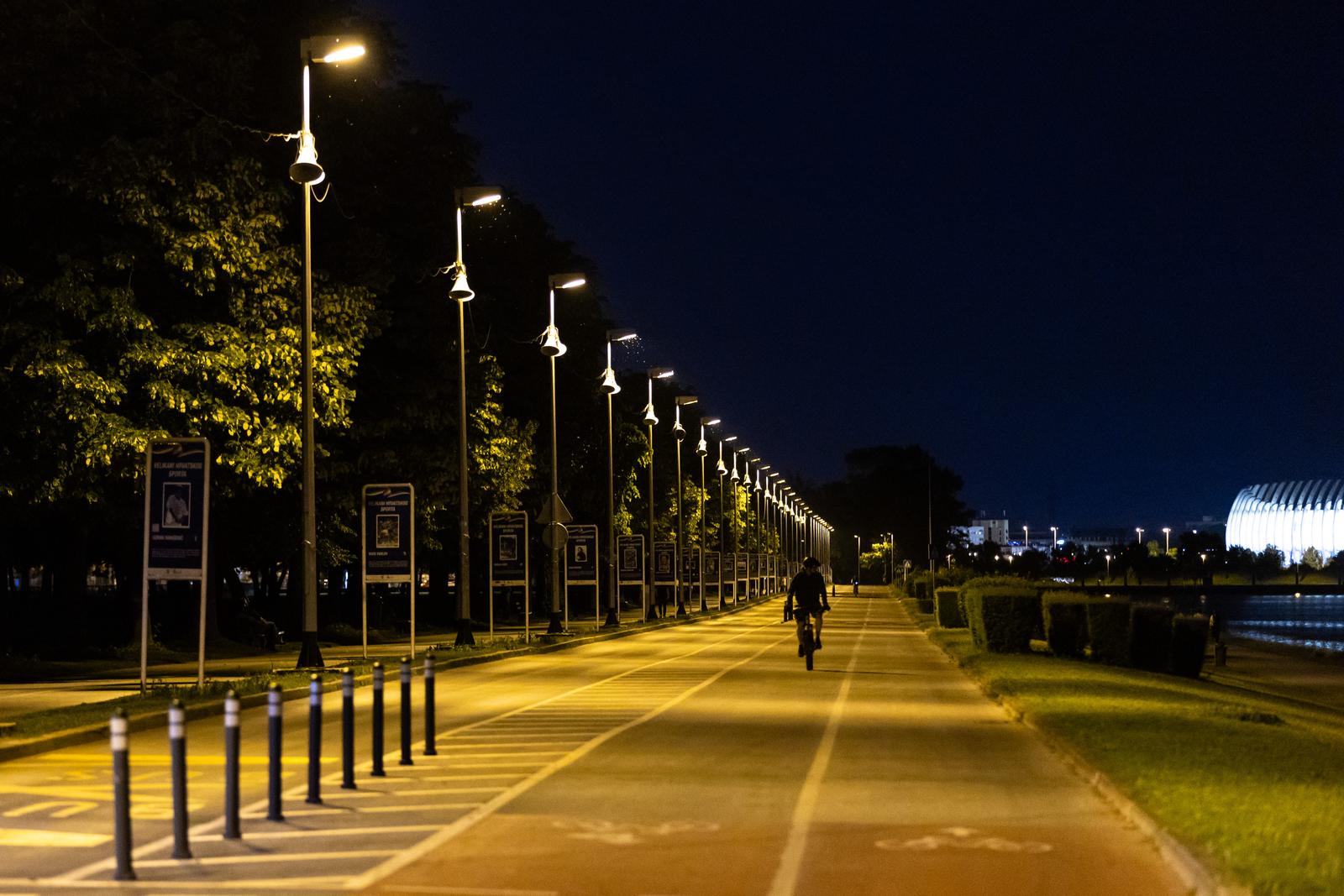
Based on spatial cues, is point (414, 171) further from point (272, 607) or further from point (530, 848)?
point (530, 848)

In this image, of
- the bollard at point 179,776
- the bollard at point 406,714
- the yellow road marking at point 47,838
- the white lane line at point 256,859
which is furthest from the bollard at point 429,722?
the bollard at point 179,776

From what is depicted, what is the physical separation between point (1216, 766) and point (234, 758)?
842 centimetres

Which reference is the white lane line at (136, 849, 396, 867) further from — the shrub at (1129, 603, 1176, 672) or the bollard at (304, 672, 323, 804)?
the shrub at (1129, 603, 1176, 672)

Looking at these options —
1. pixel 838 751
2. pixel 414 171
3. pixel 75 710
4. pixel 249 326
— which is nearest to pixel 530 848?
pixel 838 751

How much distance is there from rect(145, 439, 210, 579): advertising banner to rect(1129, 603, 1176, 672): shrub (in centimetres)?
2231

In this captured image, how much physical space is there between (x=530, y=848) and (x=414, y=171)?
1451 inches

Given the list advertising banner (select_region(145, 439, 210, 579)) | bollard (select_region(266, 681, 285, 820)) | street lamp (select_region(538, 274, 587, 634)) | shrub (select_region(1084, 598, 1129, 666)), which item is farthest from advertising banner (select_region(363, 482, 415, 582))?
bollard (select_region(266, 681, 285, 820))

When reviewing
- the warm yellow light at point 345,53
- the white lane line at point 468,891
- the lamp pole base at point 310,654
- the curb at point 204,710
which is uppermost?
the warm yellow light at point 345,53

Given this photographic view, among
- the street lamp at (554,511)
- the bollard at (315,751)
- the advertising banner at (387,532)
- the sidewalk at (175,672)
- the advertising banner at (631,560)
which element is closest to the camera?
the bollard at (315,751)

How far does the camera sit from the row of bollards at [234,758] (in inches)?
407

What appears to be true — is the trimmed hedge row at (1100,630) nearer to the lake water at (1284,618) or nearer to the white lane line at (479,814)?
the white lane line at (479,814)

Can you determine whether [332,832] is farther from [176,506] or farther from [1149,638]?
[1149,638]

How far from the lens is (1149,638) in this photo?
40.4 meters

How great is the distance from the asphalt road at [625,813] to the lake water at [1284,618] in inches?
2320
